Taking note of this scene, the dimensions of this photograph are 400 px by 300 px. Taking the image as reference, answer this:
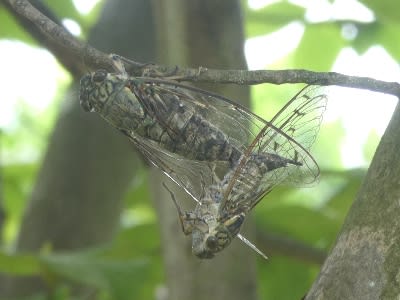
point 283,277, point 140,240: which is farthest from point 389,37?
point 140,240

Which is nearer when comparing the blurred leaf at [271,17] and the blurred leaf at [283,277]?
the blurred leaf at [283,277]

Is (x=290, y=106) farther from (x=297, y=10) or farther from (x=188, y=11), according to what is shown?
(x=297, y=10)

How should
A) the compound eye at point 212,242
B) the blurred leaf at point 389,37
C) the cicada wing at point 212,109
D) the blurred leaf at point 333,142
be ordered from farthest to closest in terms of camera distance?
the blurred leaf at point 333,142 < the blurred leaf at point 389,37 < the cicada wing at point 212,109 < the compound eye at point 212,242

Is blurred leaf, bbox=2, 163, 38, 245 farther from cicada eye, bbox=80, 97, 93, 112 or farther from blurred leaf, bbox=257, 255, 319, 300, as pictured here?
cicada eye, bbox=80, 97, 93, 112

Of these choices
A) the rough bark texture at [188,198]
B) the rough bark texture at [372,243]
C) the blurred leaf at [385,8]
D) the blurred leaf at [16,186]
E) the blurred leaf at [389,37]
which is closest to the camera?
the rough bark texture at [372,243]

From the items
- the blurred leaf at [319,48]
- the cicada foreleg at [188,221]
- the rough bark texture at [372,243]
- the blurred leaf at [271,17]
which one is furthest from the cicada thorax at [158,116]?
the blurred leaf at [319,48]

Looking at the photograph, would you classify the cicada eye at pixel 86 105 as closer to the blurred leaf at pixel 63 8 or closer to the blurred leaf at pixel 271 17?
the blurred leaf at pixel 63 8

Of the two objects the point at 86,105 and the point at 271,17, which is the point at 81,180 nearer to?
the point at 271,17
